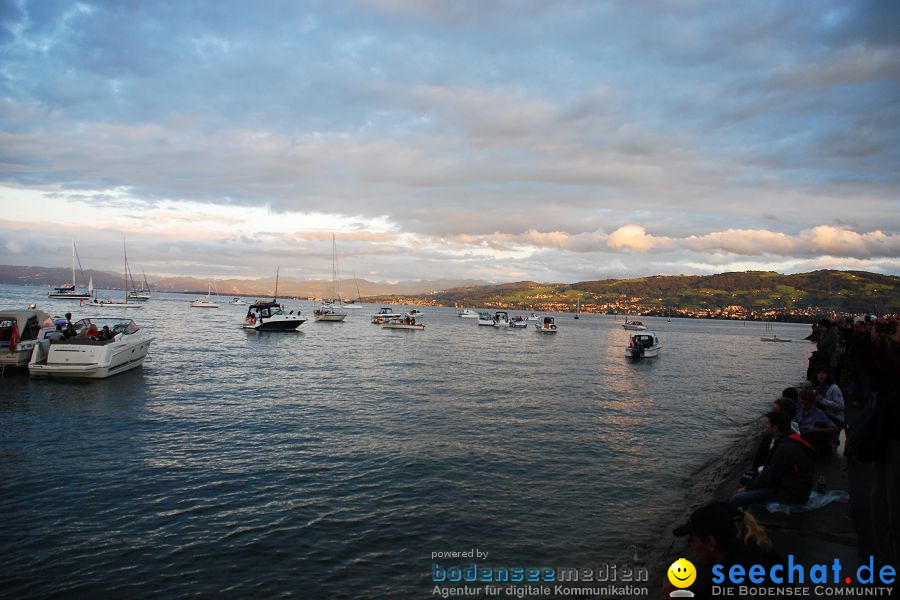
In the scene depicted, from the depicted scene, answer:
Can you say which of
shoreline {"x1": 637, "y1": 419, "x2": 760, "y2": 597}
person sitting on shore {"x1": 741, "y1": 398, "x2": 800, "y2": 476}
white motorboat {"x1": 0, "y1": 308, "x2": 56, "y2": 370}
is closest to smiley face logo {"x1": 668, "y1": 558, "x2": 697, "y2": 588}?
shoreline {"x1": 637, "y1": 419, "x2": 760, "y2": 597}

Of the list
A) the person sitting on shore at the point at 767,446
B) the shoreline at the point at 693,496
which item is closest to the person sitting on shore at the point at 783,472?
the person sitting on shore at the point at 767,446

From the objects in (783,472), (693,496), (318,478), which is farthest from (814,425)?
(318,478)

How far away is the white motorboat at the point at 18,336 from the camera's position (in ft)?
88.9

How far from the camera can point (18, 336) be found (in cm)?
2741

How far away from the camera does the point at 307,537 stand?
32.9 ft

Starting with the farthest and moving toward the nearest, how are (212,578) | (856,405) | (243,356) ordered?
(243,356) → (856,405) → (212,578)

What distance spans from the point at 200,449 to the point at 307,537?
24.7 ft

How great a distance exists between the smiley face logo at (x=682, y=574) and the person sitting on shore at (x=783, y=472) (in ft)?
13.9

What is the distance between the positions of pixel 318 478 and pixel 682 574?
33.2 ft

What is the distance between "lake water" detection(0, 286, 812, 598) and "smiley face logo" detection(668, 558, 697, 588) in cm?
451

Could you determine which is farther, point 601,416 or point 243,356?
point 243,356

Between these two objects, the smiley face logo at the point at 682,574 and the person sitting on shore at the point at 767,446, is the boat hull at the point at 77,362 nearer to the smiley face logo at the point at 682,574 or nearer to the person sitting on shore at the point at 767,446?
the person sitting on shore at the point at 767,446

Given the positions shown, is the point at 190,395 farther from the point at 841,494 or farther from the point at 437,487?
the point at 841,494

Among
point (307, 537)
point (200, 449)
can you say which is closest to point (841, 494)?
point (307, 537)
